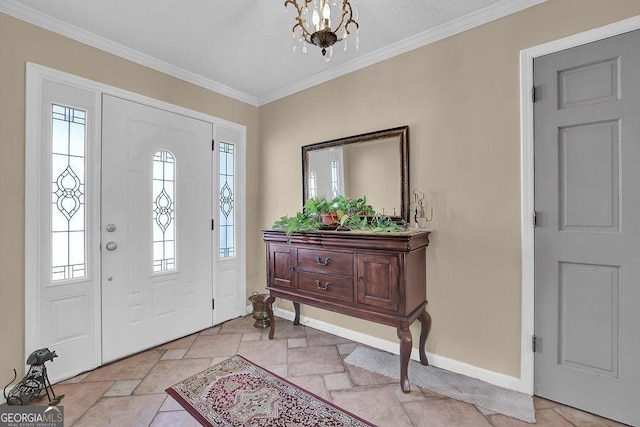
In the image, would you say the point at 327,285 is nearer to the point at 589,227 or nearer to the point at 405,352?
the point at 405,352

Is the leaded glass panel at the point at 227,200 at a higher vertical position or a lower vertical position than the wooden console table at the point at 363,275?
higher

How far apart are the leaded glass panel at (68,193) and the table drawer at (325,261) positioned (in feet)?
5.49

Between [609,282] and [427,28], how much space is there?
80.1 inches

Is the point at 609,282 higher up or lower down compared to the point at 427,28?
lower down

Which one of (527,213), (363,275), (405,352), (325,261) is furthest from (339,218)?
(527,213)

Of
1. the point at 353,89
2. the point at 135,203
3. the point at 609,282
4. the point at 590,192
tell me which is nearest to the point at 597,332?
the point at 609,282

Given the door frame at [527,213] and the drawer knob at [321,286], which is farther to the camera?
the drawer knob at [321,286]

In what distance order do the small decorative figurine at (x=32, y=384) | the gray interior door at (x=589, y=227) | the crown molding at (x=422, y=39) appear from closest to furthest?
the gray interior door at (x=589, y=227) < the small decorative figurine at (x=32, y=384) < the crown molding at (x=422, y=39)

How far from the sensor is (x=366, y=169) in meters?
2.58

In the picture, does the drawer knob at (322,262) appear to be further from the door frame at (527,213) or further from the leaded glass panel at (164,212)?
the leaded glass panel at (164,212)

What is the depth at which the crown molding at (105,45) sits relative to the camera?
1.93 m

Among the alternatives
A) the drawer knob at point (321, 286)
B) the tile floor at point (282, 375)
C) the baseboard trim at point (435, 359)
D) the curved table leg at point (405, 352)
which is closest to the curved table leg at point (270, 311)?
the tile floor at point (282, 375)

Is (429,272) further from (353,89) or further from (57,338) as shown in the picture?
(57,338)

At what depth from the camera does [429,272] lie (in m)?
2.28
